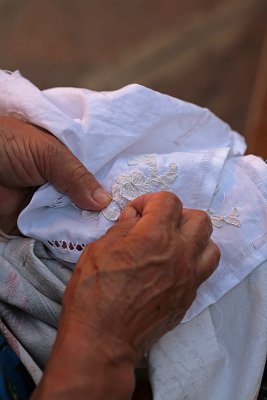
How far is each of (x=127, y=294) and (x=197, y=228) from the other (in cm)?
10

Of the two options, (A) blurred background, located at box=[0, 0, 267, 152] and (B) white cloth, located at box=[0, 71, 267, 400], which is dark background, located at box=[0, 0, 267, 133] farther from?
(B) white cloth, located at box=[0, 71, 267, 400]

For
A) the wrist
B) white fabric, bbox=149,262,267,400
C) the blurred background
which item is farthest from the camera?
the blurred background

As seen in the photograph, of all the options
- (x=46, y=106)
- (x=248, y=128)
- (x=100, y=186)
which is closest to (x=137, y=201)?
(x=100, y=186)

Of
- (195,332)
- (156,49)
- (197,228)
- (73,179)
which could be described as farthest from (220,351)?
(156,49)

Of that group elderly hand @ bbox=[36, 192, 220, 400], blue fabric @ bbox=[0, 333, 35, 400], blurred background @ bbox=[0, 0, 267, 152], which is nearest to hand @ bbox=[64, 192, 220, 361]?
elderly hand @ bbox=[36, 192, 220, 400]

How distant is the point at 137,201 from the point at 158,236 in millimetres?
76

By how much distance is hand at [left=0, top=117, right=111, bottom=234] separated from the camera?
1.63ft

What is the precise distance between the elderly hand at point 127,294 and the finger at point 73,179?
0.23 feet

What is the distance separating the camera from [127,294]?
0.38 meters

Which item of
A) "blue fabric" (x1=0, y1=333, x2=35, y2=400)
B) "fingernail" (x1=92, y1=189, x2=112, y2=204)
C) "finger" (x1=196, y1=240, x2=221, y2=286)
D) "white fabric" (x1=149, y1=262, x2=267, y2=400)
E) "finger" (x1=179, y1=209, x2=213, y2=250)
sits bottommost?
"blue fabric" (x1=0, y1=333, x2=35, y2=400)

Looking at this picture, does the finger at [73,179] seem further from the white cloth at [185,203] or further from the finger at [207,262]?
the finger at [207,262]

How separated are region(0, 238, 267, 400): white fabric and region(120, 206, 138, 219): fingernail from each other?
10 centimetres

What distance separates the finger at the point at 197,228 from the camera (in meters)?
0.42

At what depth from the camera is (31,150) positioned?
0.51 metres
